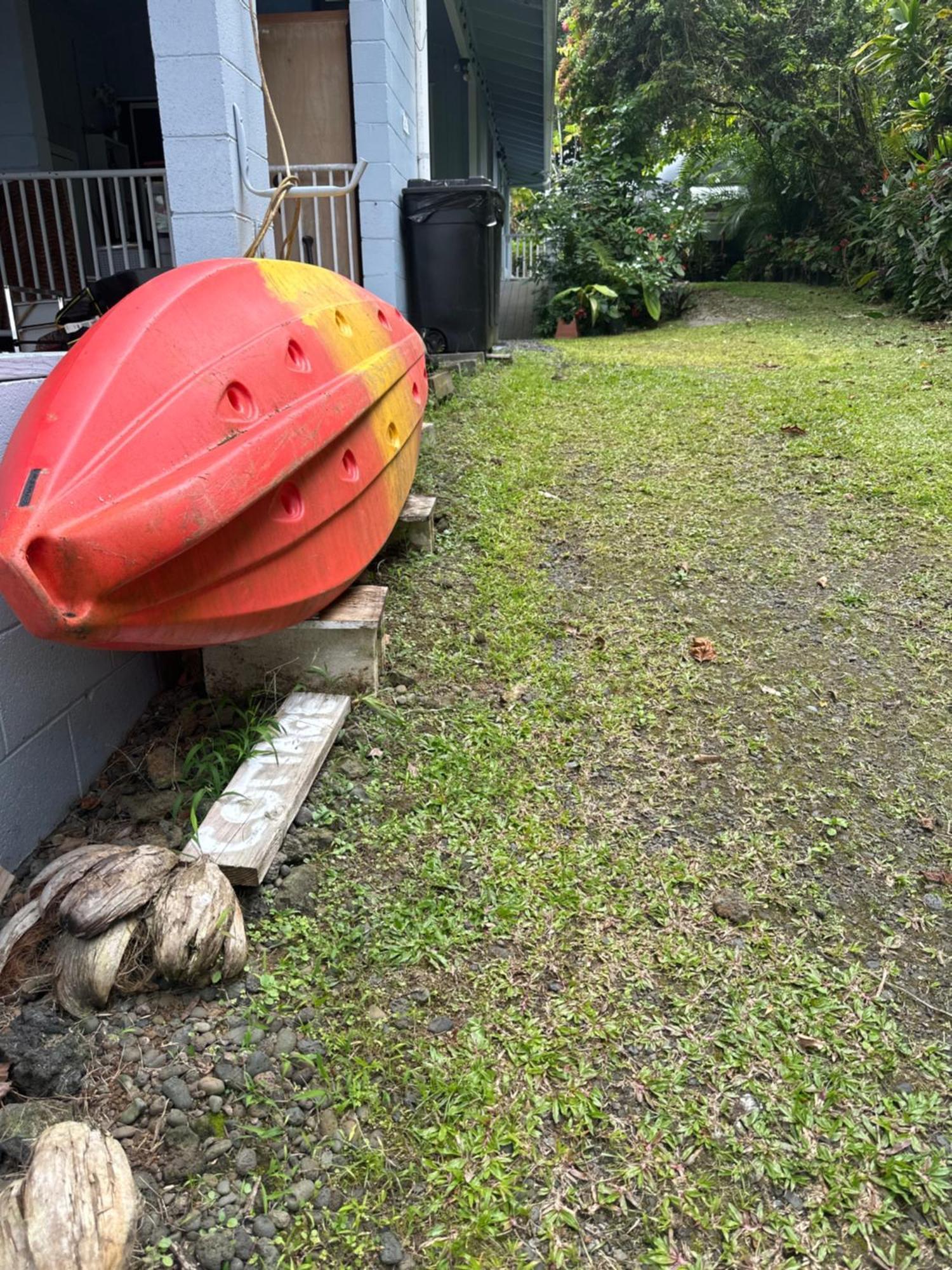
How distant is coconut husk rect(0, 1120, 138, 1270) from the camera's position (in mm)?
1114

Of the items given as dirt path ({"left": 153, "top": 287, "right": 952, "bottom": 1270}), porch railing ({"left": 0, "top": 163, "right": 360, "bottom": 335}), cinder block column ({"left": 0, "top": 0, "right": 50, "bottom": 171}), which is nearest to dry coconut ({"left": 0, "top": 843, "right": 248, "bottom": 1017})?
dirt path ({"left": 153, "top": 287, "right": 952, "bottom": 1270})

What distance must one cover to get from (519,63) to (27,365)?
1308 centimetres

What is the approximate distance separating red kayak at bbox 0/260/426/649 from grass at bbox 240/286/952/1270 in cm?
55

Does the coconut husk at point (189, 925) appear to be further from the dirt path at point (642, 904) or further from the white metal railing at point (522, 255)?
the white metal railing at point (522, 255)

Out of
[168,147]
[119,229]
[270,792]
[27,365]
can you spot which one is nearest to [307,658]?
[270,792]

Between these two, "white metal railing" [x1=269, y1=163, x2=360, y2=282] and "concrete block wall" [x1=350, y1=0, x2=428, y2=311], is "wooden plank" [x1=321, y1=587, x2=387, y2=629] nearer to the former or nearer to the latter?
"white metal railing" [x1=269, y1=163, x2=360, y2=282]

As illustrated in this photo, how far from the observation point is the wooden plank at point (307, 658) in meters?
2.55

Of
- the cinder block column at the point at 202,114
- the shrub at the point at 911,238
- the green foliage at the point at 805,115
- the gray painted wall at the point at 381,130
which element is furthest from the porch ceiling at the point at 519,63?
the cinder block column at the point at 202,114

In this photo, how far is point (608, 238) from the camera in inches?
399

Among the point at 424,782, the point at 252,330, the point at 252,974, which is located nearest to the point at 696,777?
the point at 424,782

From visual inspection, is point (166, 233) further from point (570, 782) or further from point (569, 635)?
point (570, 782)

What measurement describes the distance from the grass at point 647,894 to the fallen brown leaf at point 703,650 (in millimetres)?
30

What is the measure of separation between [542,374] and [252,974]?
541cm

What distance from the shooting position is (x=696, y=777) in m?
2.36
